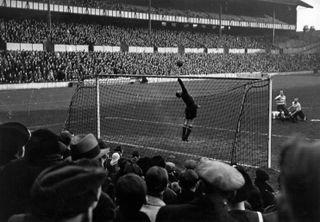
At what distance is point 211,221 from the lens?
304 centimetres

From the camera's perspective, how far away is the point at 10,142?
413cm

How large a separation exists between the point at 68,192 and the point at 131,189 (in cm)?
108

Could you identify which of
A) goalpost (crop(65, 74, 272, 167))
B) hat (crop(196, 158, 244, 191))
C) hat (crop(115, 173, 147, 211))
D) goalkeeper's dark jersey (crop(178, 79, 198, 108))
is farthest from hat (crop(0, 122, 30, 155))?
goalkeeper's dark jersey (crop(178, 79, 198, 108))

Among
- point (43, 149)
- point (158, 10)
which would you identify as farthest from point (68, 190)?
point (158, 10)

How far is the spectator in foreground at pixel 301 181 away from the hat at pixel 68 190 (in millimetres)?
932

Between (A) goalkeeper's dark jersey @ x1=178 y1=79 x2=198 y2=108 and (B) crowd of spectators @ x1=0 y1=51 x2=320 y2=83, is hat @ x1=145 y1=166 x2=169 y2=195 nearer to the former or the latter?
(A) goalkeeper's dark jersey @ x1=178 y1=79 x2=198 y2=108

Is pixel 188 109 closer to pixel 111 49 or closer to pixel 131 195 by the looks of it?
pixel 131 195

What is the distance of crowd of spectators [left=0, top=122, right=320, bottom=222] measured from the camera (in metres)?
1.77

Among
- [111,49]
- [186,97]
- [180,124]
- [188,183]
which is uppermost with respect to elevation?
[111,49]

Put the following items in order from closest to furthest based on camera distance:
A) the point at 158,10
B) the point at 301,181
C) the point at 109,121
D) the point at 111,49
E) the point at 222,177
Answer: the point at 301,181
the point at 222,177
the point at 109,121
the point at 111,49
the point at 158,10

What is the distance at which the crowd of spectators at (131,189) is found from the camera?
177cm

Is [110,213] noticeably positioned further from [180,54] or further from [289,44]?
[289,44]

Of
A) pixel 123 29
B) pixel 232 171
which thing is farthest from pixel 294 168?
pixel 123 29

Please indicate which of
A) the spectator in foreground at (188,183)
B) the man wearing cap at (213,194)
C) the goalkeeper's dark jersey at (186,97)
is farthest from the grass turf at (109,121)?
the man wearing cap at (213,194)
